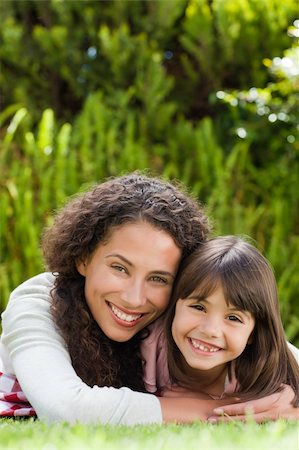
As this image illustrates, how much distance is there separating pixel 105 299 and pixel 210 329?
1.61 ft

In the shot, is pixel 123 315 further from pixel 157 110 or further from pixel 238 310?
pixel 157 110

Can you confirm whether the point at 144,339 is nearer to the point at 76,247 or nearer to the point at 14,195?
the point at 76,247

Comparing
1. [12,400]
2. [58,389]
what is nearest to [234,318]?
[58,389]

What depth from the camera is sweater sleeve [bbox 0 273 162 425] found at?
3.09 meters

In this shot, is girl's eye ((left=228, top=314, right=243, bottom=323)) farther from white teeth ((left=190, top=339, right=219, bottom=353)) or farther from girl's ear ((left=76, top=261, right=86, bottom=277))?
girl's ear ((left=76, top=261, right=86, bottom=277))

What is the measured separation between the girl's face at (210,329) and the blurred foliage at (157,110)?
2.36 meters

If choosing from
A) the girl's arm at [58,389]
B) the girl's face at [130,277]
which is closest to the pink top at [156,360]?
the girl's face at [130,277]

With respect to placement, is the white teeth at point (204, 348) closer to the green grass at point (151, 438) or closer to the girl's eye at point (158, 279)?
the girl's eye at point (158, 279)

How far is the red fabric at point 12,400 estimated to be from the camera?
3.50m

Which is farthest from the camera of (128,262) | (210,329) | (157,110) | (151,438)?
(157,110)

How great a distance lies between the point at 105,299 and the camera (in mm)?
3523

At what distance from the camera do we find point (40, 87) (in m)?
7.35

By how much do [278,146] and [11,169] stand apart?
215 centimetres

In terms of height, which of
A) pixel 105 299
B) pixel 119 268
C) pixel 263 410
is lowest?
pixel 263 410
